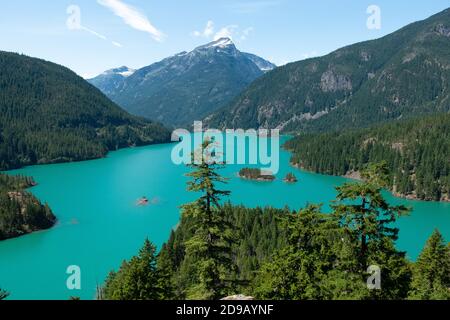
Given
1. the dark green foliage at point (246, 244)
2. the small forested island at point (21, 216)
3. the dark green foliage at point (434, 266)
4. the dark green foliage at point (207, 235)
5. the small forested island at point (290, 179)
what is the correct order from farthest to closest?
the small forested island at point (290, 179) < the small forested island at point (21, 216) < the dark green foliage at point (246, 244) < the dark green foliage at point (434, 266) < the dark green foliage at point (207, 235)

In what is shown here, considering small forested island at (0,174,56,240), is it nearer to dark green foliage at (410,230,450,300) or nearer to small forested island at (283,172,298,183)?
dark green foliage at (410,230,450,300)

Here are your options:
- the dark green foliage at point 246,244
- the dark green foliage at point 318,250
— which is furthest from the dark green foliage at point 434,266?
the dark green foliage at point 246,244

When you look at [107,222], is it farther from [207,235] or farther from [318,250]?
[207,235]

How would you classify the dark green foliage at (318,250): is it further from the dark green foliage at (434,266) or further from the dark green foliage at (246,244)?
the dark green foliage at (246,244)

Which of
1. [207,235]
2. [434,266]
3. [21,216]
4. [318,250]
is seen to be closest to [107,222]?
[21,216]

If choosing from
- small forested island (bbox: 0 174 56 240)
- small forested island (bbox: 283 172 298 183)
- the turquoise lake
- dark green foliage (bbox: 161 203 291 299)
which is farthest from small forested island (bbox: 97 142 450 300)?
small forested island (bbox: 283 172 298 183)
